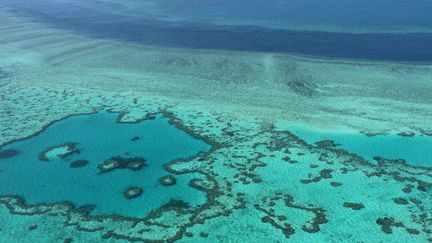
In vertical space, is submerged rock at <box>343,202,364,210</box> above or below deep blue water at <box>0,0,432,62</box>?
below

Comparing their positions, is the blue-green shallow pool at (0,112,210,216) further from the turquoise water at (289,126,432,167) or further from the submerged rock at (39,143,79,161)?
the turquoise water at (289,126,432,167)

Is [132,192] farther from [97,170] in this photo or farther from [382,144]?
[382,144]

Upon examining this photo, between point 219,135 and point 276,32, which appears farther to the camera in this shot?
point 276,32

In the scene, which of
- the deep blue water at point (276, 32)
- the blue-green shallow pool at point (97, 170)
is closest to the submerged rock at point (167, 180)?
the blue-green shallow pool at point (97, 170)

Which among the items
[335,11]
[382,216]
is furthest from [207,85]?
[335,11]

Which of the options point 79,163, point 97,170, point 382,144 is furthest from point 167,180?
point 382,144

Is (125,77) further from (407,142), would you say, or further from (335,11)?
(335,11)

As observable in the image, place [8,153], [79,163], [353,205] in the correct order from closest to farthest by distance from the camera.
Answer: [353,205] → [79,163] → [8,153]

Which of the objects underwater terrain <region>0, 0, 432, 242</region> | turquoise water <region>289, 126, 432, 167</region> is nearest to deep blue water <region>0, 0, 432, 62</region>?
underwater terrain <region>0, 0, 432, 242</region>
